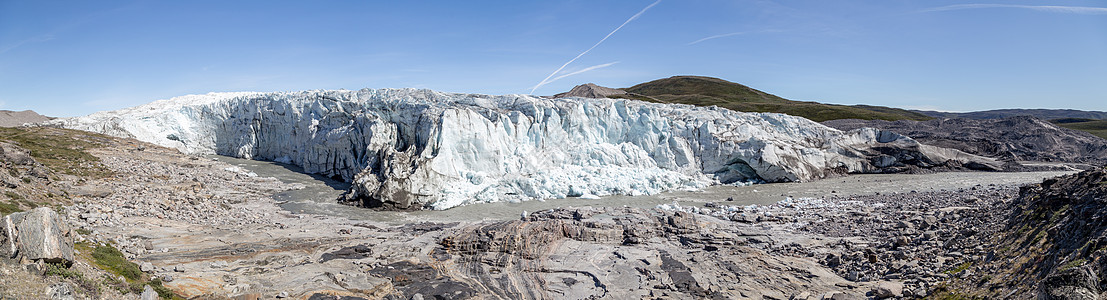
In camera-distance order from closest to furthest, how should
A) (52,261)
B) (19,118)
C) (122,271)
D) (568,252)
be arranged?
(52,261) → (122,271) → (568,252) → (19,118)

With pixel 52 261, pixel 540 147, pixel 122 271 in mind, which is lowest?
pixel 122 271

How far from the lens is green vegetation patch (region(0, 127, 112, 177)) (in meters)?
27.9

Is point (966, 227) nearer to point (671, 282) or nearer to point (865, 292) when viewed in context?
point (865, 292)

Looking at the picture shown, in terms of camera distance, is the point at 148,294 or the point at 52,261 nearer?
the point at 52,261

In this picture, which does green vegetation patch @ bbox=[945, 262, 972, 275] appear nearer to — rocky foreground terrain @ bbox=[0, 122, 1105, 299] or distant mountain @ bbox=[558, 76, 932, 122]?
rocky foreground terrain @ bbox=[0, 122, 1105, 299]

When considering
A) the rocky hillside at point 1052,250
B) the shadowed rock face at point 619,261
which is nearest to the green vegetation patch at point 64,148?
the shadowed rock face at point 619,261

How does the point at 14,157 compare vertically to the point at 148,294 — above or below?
above

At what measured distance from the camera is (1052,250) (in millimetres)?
8984

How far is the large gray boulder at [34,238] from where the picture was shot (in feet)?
26.1

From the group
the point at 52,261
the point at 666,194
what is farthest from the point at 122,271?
the point at 666,194

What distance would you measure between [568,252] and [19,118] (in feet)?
308

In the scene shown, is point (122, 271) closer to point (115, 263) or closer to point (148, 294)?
point (115, 263)

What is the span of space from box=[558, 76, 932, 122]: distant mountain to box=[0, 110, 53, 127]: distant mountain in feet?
261

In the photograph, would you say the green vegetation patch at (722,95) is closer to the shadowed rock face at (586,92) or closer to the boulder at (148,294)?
the shadowed rock face at (586,92)
